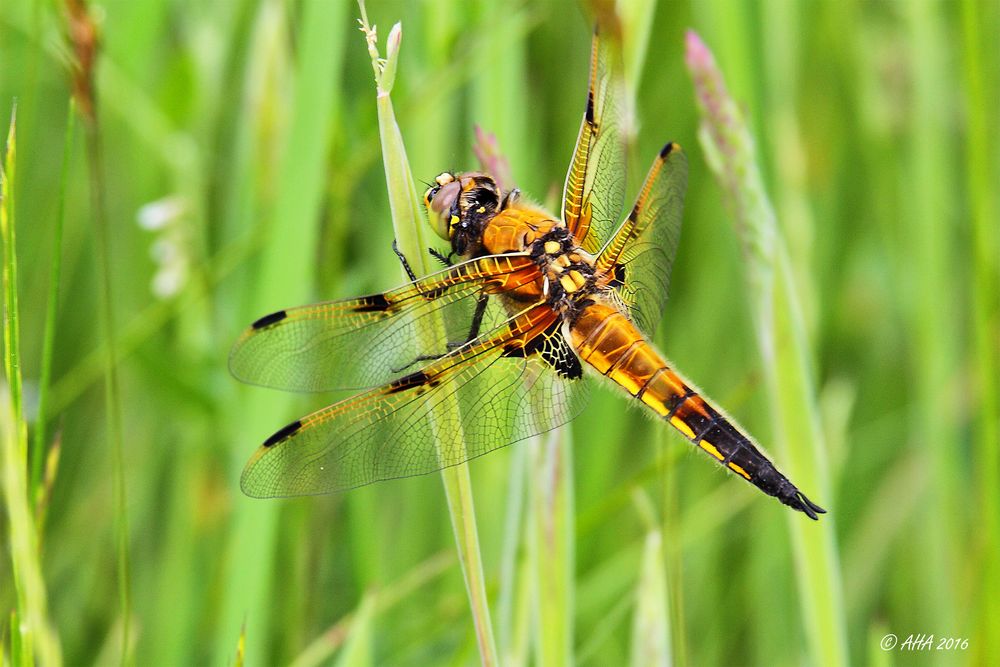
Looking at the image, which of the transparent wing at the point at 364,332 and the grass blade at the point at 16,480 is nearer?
the grass blade at the point at 16,480

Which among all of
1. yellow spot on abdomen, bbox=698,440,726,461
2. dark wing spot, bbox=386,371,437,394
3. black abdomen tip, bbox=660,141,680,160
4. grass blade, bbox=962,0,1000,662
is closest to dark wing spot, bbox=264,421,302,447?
dark wing spot, bbox=386,371,437,394

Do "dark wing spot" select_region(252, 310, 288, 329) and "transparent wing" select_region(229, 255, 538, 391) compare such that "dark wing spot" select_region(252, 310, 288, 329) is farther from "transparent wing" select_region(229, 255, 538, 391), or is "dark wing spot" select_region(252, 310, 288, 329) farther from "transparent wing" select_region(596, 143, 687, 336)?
"transparent wing" select_region(596, 143, 687, 336)

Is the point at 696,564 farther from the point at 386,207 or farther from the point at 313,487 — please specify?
the point at 313,487

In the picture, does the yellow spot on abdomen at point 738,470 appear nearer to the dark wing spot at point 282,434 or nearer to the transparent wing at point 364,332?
the transparent wing at point 364,332

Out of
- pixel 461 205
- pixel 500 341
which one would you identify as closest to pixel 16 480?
pixel 500 341

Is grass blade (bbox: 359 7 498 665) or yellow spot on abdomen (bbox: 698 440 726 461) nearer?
grass blade (bbox: 359 7 498 665)

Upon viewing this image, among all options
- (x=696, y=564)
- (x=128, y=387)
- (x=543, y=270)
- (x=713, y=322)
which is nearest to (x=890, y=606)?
(x=696, y=564)

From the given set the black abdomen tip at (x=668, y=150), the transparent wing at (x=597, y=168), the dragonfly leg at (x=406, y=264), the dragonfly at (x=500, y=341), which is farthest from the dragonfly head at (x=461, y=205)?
the dragonfly leg at (x=406, y=264)
